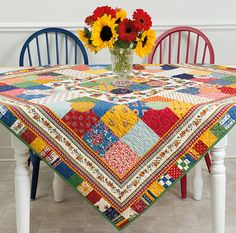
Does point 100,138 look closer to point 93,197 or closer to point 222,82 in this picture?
point 93,197

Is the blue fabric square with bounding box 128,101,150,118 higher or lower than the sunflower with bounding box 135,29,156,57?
lower

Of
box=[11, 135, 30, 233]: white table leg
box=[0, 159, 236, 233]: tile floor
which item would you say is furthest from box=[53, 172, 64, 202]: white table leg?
box=[11, 135, 30, 233]: white table leg

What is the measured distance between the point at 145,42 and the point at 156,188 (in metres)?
0.59

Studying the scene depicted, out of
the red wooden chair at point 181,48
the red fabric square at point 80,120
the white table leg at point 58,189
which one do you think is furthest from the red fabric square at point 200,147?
the red wooden chair at point 181,48

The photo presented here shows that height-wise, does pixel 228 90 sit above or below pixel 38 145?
above

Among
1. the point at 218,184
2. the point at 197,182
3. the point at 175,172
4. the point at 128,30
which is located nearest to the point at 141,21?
the point at 128,30

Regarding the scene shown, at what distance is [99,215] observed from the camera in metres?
2.31

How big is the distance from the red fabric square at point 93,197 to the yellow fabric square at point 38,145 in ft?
0.83

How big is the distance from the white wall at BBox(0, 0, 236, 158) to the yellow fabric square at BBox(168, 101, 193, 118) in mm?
1403

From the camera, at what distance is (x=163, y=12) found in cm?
288

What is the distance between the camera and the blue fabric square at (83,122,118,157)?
160 cm

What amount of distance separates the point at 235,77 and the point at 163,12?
1.03 m

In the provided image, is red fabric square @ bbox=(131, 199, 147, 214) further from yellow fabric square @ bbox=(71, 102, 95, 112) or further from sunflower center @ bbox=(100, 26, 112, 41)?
sunflower center @ bbox=(100, 26, 112, 41)

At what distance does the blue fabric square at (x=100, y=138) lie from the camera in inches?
62.9
